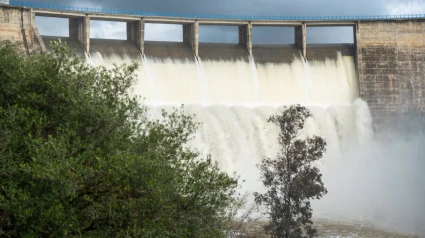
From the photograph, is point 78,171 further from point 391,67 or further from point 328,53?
point 391,67

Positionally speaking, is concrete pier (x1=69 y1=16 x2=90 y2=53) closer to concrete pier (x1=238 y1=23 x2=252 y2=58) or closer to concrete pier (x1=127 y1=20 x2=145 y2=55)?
concrete pier (x1=127 y1=20 x2=145 y2=55)

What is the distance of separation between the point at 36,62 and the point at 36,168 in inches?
143

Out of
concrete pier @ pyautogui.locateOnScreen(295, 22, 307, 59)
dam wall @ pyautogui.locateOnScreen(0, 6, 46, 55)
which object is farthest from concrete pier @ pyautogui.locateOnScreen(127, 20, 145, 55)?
concrete pier @ pyautogui.locateOnScreen(295, 22, 307, 59)

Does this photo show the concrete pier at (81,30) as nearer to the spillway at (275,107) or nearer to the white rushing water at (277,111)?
the spillway at (275,107)

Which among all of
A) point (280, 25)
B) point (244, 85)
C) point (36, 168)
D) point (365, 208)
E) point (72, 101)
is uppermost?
point (280, 25)

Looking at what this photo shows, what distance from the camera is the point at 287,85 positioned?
4909 centimetres

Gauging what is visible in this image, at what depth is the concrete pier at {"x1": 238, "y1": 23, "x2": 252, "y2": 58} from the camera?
4888cm

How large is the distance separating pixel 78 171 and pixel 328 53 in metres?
37.9

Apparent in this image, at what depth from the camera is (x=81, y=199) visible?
1599 cm

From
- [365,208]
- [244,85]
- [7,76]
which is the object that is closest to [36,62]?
[7,76]

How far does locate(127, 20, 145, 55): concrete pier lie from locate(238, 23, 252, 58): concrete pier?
Result: 7.38 meters

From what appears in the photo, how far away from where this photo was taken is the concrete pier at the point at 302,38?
1966 inches

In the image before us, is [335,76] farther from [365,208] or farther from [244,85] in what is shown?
[365,208]

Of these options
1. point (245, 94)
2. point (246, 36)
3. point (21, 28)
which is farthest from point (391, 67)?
point (21, 28)
